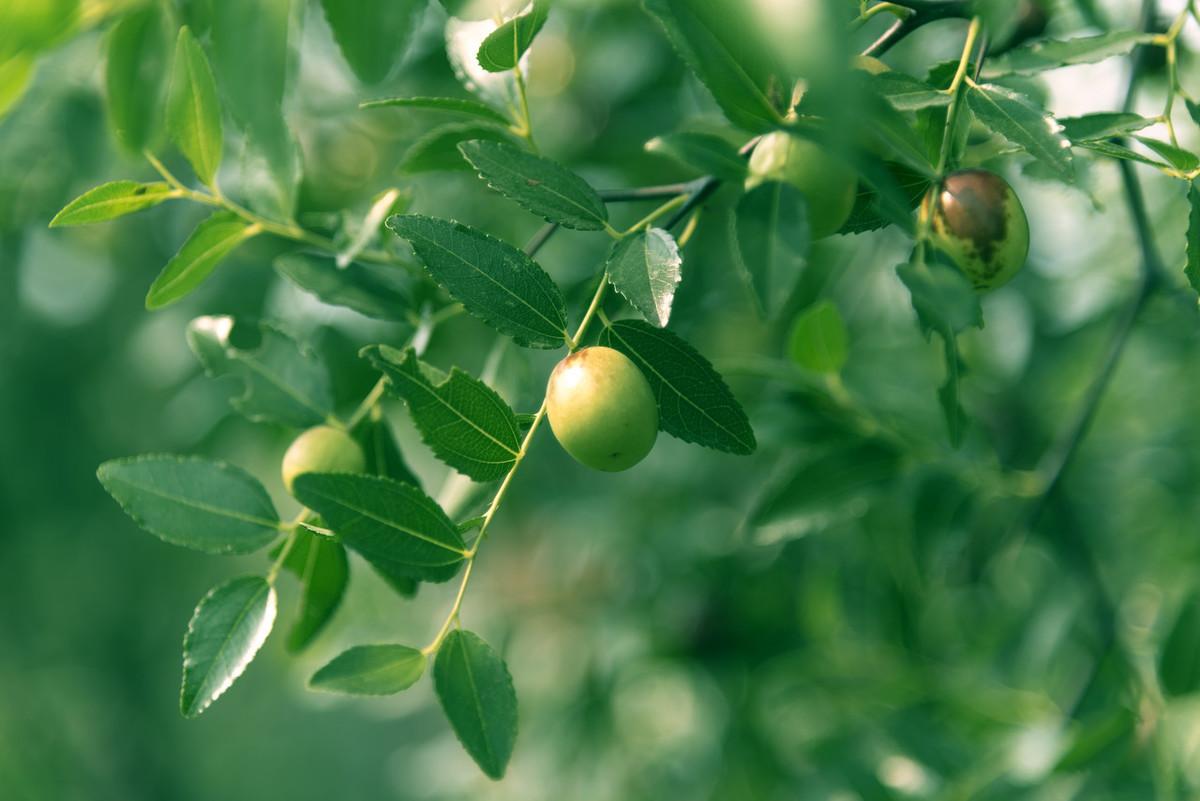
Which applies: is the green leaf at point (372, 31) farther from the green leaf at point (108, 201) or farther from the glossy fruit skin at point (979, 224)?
the glossy fruit skin at point (979, 224)

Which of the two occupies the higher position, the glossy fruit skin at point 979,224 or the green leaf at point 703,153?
the green leaf at point 703,153

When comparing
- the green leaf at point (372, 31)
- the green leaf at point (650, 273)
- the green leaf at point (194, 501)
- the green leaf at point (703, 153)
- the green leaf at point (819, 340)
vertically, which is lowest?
the green leaf at point (819, 340)

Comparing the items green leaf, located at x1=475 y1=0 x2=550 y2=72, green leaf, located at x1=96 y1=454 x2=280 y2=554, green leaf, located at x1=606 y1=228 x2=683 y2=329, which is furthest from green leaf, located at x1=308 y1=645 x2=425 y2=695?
green leaf, located at x1=475 y1=0 x2=550 y2=72

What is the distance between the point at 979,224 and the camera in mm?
563

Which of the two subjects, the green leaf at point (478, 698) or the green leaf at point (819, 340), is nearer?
the green leaf at point (478, 698)

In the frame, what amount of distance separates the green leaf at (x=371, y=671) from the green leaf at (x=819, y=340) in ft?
1.62

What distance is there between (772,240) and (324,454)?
1.15ft

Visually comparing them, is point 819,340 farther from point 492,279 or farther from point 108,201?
point 108,201

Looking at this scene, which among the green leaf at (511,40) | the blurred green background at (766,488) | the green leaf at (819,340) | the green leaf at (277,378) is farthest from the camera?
the blurred green background at (766,488)

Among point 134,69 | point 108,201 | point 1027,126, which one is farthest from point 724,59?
point 134,69

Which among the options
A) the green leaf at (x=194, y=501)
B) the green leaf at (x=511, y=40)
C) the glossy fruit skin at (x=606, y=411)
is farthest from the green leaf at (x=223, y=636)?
the green leaf at (x=511, y=40)

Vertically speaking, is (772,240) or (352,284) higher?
(772,240)

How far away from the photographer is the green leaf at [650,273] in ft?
1.75

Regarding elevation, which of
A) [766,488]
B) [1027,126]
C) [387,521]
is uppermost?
[1027,126]
